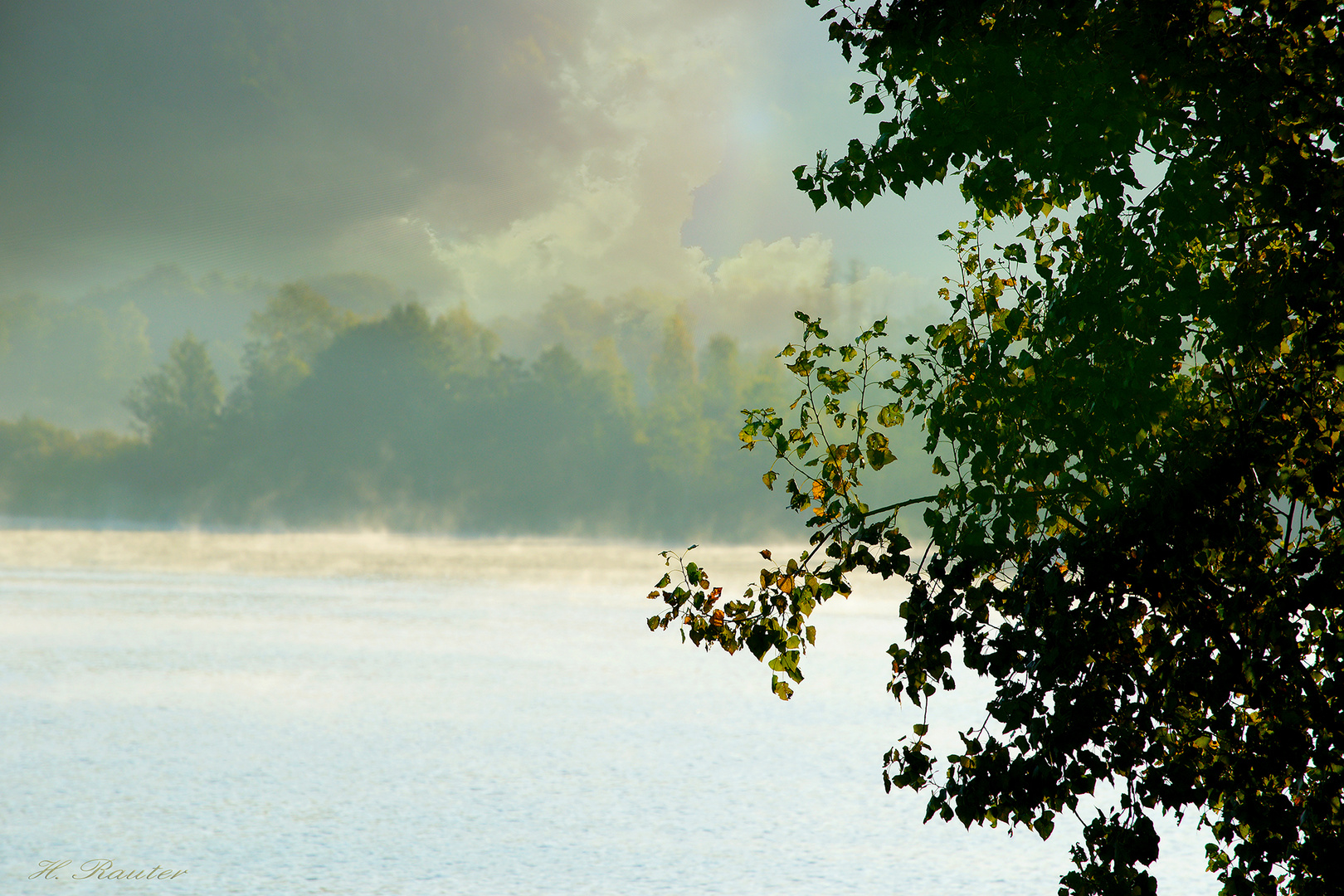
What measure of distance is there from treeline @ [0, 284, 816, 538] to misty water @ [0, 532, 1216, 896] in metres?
33.9

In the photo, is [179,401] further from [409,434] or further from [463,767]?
[463,767]

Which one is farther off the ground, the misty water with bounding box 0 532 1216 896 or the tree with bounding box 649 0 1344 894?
the tree with bounding box 649 0 1344 894

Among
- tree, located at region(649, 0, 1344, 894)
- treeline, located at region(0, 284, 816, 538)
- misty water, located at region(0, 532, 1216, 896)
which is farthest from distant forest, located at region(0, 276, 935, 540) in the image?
tree, located at region(649, 0, 1344, 894)

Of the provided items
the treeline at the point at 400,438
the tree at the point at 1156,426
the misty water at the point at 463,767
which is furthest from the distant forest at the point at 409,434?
the tree at the point at 1156,426

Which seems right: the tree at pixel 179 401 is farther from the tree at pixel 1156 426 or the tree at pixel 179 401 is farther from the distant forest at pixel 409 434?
the tree at pixel 1156 426

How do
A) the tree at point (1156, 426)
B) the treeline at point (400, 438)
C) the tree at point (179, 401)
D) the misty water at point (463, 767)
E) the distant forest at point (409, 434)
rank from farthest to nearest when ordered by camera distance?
the tree at point (179, 401)
the distant forest at point (409, 434)
the treeline at point (400, 438)
the misty water at point (463, 767)
the tree at point (1156, 426)

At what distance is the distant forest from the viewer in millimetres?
56188

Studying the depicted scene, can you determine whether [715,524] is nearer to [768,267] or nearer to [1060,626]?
[768,267]

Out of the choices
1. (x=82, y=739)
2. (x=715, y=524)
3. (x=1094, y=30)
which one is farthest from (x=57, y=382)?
(x=1094, y=30)

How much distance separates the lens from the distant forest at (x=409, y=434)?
56.2m

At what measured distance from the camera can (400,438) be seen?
60375 mm

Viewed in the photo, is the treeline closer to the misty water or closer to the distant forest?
the distant forest

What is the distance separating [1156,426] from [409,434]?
59.7m

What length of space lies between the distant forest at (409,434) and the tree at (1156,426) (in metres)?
51.6
